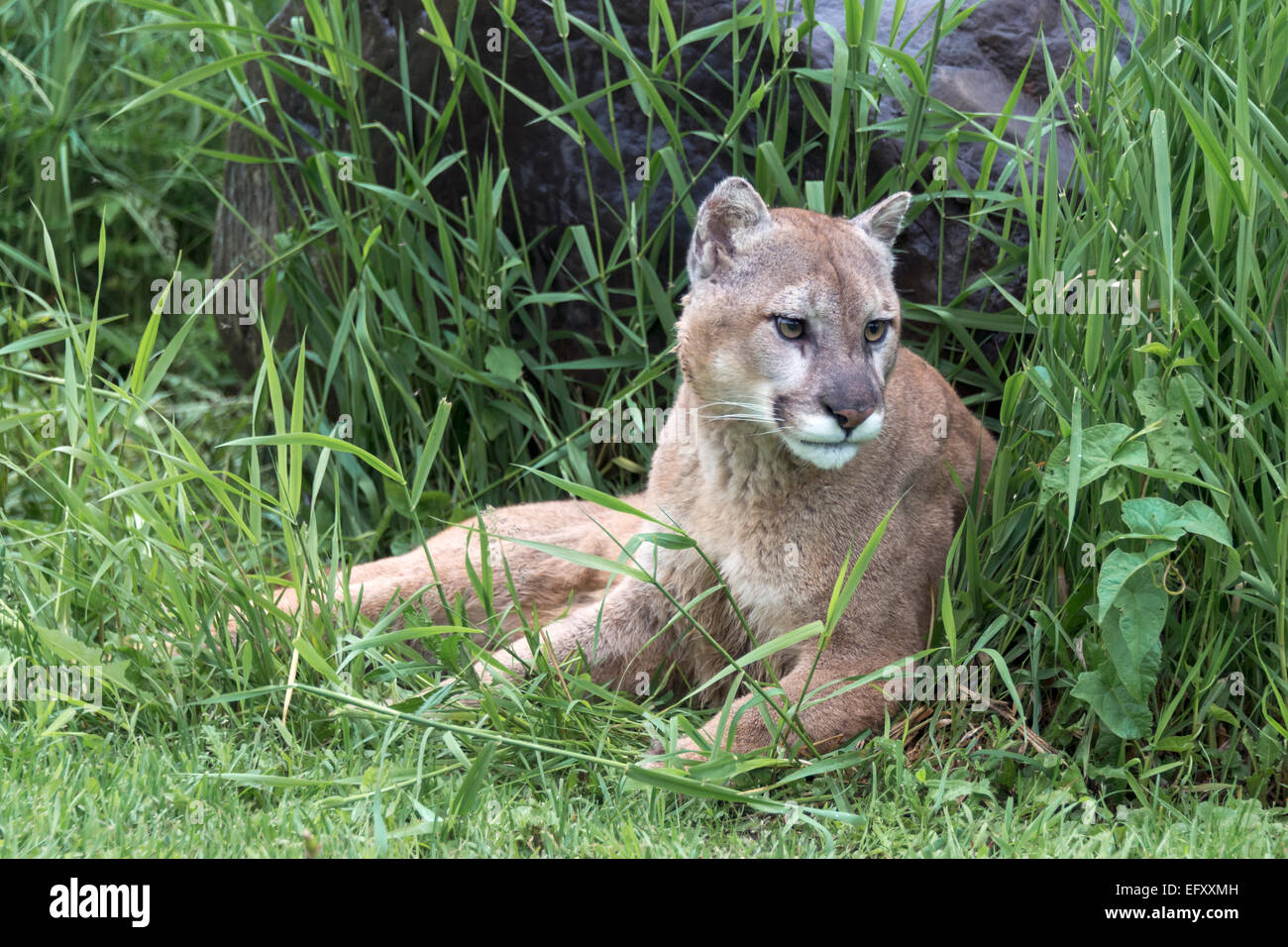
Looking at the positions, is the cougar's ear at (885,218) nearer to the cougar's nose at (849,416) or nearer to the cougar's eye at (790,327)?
the cougar's eye at (790,327)

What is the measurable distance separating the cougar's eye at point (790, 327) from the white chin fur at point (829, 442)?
0.97 ft

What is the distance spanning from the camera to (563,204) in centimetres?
505

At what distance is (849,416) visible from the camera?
3.46m

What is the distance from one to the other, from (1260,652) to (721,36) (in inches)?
103

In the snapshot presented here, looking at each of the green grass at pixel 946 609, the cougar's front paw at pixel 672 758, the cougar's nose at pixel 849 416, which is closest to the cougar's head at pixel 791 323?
the cougar's nose at pixel 849 416

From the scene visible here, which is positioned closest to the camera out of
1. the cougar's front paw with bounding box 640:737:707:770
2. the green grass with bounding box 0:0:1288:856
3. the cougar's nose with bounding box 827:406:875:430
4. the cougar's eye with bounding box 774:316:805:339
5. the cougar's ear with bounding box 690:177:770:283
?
the green grass with bounding box 0:0:1288:856

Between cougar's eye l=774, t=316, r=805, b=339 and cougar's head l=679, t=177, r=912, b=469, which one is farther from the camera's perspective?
cougar's eye l=774, t=316, r=805, b=339

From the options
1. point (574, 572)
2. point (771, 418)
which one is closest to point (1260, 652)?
point (771, 418)

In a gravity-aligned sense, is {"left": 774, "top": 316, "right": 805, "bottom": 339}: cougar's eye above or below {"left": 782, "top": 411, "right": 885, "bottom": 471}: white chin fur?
above

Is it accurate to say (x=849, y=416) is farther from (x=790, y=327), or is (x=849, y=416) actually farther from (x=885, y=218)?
(x=885, y=218)

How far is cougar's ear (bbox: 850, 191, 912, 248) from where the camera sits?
3955 mm

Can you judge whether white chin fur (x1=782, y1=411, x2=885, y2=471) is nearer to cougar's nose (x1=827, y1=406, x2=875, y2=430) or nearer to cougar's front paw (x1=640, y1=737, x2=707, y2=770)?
cougar's nose (x1=827, y1=406, x2=875, y2=430)

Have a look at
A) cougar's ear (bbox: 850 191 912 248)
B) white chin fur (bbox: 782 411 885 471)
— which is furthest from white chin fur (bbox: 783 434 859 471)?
Result: cougar's ear (bbox: 850 191 912 248)

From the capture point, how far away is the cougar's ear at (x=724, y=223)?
3754mm
